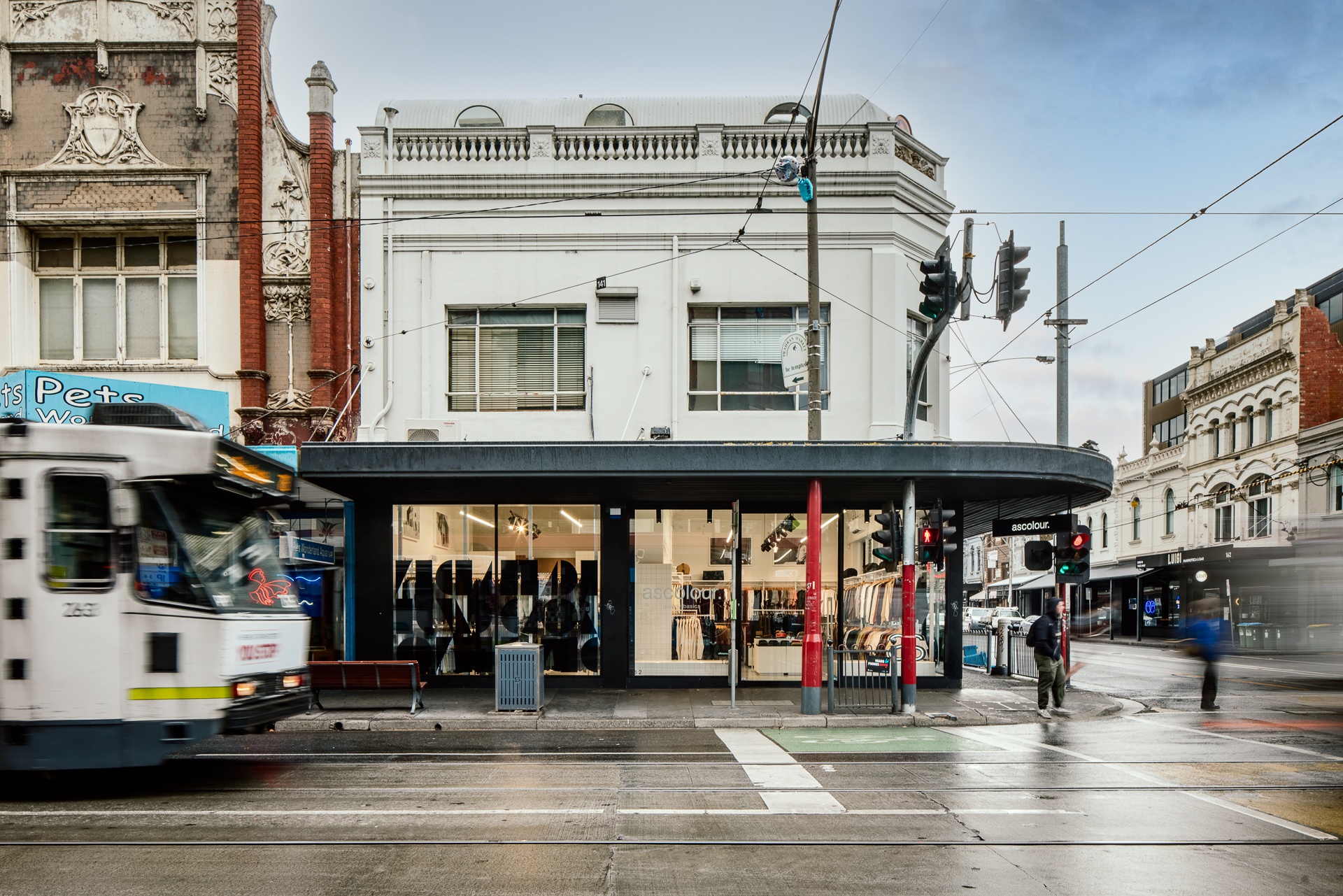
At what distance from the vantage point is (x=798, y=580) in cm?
1852

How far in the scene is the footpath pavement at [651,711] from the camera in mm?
13992

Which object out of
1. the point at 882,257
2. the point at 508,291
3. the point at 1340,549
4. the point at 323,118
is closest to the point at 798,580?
the point at 882,257

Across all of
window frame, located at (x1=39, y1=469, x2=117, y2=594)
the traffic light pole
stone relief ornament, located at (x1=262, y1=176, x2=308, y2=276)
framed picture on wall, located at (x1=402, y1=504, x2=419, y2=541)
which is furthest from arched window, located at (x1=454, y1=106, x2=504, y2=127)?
window frame, located at (x1=39, y1=469, x2=117, y2=594)

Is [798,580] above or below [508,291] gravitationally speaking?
below

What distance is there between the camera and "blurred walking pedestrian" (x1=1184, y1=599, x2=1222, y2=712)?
16.4 m

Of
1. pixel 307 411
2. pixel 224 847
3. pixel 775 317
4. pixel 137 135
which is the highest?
pixel 137 135

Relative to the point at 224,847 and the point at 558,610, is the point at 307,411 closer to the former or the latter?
the point at 558,610

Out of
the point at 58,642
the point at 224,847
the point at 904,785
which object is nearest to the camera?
the point at 224,847

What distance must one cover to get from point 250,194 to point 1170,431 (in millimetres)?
52420

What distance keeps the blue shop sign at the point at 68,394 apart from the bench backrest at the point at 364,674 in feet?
13.4

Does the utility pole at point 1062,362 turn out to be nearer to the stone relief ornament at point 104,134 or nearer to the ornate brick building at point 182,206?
the ornate brick building at point 182,206

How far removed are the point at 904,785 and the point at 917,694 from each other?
28.1ft

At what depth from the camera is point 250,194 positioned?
18.2 m

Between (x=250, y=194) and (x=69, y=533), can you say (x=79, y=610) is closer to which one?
(x=69, y=533)
